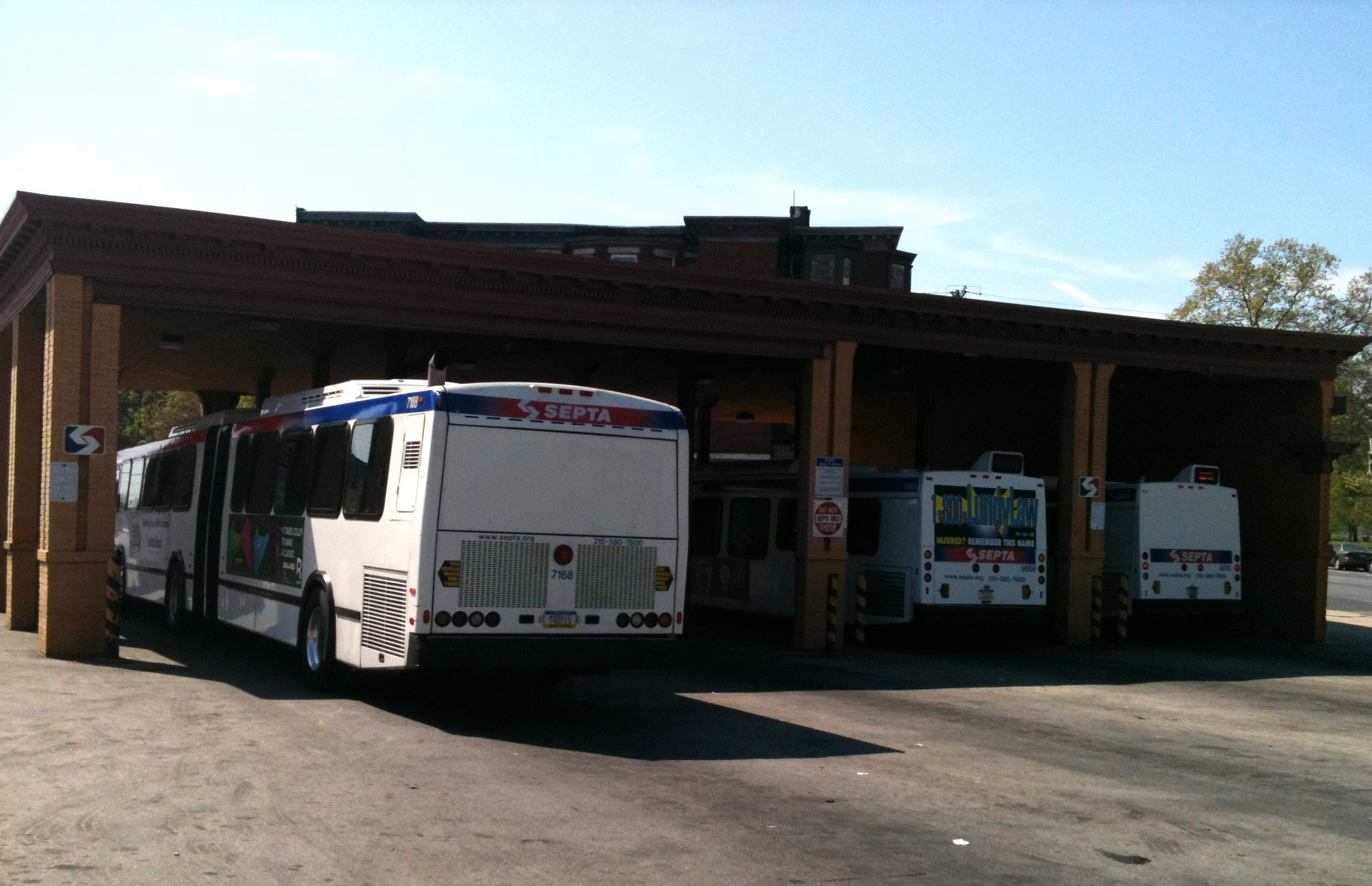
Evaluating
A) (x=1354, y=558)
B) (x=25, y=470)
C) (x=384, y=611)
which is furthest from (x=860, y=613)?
(x=1354, y=558)

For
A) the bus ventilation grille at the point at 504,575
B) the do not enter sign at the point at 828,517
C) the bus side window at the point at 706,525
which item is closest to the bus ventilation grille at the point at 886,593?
the do not enter sign at the point at 828,517

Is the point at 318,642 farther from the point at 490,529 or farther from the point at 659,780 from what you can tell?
the point at 659,780

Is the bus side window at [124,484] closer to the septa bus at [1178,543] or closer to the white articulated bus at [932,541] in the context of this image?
the white articulated bus at [932,541]

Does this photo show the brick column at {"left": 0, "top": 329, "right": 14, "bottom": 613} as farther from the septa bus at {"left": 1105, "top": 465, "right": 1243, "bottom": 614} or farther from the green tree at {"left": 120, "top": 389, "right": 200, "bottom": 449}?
the green tree at {"left": 120, "top": 389, "right": 200, "bottom": 449}

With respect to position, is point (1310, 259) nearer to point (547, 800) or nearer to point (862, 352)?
point (862, 352)

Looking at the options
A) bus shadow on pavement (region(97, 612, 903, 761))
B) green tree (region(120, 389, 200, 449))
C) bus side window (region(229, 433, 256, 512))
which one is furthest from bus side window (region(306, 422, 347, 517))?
green tree (region(120, 389, 200, 449))

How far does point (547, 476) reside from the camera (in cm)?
1261

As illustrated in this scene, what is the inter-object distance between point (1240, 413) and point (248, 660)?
67.2 ft

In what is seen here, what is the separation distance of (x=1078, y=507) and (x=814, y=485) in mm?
5572

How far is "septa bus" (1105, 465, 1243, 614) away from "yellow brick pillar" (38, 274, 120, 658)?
56.9 ft

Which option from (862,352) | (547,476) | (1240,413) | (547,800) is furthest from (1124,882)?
(1240,413)

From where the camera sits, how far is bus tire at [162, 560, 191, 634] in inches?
789

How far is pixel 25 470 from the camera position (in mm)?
20375

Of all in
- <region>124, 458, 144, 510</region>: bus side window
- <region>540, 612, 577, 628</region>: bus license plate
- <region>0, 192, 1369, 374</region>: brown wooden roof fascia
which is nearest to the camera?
<region>540, 612, 577, 628</region>: bus license plate
